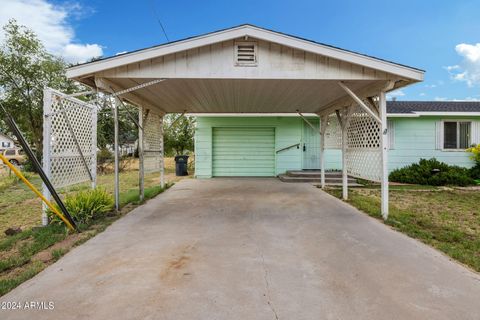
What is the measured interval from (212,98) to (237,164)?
491 cm

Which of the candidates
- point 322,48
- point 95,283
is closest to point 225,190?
point 322,48

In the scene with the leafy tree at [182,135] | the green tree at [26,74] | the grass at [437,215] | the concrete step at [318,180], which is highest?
the green tree at [26,74]

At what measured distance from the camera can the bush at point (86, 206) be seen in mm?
4164

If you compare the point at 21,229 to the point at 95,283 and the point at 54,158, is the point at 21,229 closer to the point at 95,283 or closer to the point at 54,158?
the point at 54,158

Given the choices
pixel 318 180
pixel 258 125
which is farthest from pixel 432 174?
pixel 258 125

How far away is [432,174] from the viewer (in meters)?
9.08

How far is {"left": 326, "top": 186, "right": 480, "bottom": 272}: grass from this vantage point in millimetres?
3354

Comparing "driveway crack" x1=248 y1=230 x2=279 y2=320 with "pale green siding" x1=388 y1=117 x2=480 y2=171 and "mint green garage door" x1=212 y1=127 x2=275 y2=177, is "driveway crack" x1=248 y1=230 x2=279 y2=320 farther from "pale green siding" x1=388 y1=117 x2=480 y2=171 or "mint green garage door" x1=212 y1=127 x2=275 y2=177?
"pale green siding" x1=388 y1=117 x2=480 y2=171

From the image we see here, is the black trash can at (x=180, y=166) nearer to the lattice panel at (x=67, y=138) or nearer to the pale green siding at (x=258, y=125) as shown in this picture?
the pale green siding at (x=258, y=125)

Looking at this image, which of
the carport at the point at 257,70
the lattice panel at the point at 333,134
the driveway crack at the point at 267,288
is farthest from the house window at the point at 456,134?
the driveway crack at the point at 267,288

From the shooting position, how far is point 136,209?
5.29 metres

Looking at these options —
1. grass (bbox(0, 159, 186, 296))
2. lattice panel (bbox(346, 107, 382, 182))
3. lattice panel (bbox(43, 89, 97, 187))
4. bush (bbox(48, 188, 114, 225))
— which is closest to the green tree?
grass (bbox(0, 159, 186, 296))

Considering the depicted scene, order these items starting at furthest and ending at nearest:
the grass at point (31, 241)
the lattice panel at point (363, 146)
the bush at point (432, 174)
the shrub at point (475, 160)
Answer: the shrub at point (475, 160)
the bush at point (432, 174)
the lattice panel at point (363, 146)
the grass at point (31, 241)

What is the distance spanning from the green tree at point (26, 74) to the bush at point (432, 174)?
16.9 metres
